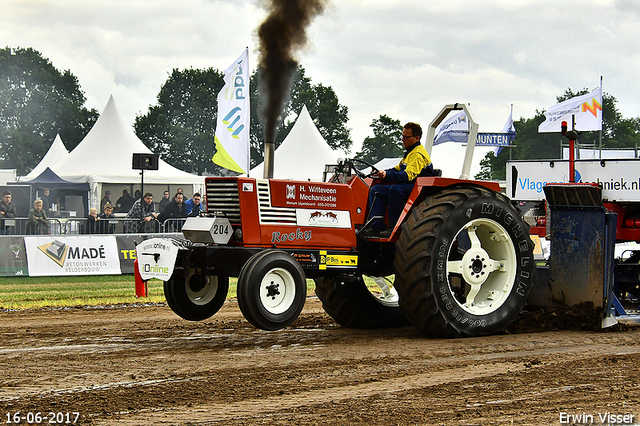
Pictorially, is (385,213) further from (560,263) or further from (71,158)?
(71,158)

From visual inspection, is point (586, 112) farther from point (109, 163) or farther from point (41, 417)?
point (41, 417)

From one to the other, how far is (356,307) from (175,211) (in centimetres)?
997

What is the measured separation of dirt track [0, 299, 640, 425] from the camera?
4.18 meters

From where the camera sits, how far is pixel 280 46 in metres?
9.94

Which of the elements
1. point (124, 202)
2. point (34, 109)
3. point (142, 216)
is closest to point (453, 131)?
point (142, 216)

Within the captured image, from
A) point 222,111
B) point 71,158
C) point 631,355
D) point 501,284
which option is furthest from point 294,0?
point 71,158

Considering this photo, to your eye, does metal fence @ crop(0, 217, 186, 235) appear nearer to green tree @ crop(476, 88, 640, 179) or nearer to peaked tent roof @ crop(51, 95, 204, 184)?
peaked tent roof @ crop(51, 95, 204, 184)

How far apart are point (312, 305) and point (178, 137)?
61.7 m

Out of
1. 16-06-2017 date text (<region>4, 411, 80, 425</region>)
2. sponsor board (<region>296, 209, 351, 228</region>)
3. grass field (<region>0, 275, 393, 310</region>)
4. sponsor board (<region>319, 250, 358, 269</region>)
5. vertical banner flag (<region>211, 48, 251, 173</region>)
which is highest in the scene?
vertical banner flag (<region>211, 48, 251, 173</region>)

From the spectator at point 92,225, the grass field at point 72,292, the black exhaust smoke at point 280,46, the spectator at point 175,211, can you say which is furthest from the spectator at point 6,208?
the black exhaust smoke at point 280,46

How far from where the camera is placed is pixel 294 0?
31.9 ft

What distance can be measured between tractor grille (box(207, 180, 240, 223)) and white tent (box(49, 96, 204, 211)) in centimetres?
2048

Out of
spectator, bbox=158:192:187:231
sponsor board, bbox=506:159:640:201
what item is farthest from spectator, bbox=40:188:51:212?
sponsor board, bbox=506:159:640:201

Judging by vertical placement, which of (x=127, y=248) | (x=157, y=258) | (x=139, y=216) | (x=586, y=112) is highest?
(x=586, y=112)
